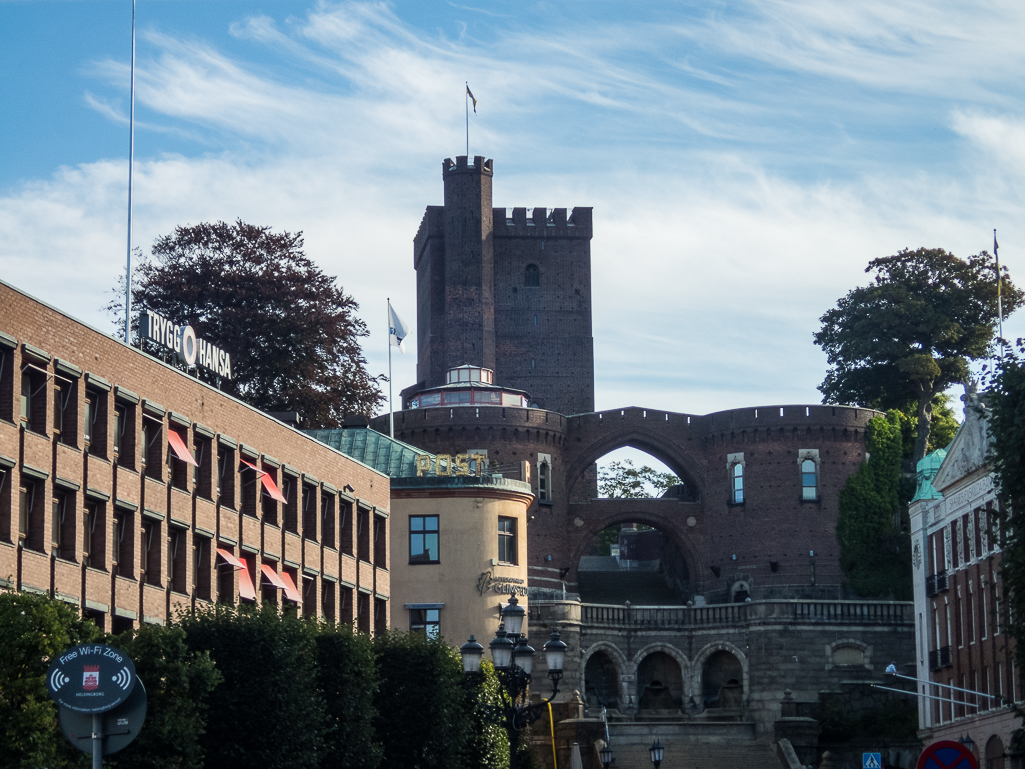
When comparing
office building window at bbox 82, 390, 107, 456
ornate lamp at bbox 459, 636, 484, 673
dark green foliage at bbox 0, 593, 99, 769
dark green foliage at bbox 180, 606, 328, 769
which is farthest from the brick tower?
dark green foliage at bbox 0, 593, 99, 769

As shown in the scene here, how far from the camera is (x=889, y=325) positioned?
99.7 metres

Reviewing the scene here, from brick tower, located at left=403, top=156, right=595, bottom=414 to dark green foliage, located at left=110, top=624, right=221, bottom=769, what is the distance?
288ft

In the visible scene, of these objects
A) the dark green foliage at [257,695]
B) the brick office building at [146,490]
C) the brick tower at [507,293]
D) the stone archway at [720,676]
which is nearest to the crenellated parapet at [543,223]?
the brick tower at [507,293]

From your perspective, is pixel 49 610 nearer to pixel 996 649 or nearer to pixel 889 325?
pixel 996 649

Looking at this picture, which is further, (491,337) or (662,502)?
(491,337)

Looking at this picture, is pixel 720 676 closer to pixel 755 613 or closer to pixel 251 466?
pixel 755 613

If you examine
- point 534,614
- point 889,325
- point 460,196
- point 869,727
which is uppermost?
point 460,196

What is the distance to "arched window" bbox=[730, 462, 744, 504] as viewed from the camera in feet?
314

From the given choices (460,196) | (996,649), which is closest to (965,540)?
(996,649)

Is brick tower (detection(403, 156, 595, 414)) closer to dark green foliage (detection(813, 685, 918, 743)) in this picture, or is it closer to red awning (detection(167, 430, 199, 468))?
dark green foliage (detection(813, 685, 918, 743))

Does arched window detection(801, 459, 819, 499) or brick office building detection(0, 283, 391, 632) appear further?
arched window detection(801, 459, 819, 499)

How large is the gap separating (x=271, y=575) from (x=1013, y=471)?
77.0 ft

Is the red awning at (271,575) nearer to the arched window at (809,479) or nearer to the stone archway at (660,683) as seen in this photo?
the stone archway at (660,683)

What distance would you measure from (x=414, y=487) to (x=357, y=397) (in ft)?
26.1
